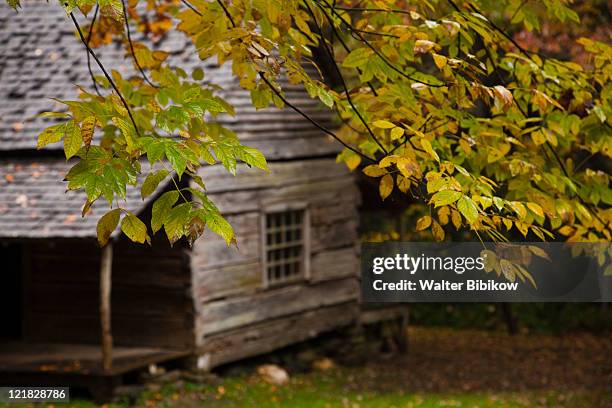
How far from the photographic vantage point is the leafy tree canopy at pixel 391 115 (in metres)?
3.84

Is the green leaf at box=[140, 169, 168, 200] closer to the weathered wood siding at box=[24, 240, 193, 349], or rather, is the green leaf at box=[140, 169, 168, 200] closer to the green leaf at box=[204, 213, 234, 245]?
the green leaf at box=[204, 213, 234, 245]

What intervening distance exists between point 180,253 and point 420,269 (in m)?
8.86

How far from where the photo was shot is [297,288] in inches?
615

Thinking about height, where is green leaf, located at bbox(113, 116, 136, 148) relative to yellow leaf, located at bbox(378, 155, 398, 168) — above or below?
above

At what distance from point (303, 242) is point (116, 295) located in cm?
322

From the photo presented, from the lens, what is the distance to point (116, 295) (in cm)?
1423

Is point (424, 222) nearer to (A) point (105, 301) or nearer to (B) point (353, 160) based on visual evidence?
(B) point (353, 160)

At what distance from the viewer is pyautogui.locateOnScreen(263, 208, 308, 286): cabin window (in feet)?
49.6

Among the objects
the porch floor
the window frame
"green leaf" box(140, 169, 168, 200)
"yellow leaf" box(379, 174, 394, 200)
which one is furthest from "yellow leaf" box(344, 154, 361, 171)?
the window frame

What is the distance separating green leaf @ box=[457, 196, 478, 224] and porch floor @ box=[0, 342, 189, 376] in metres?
9.11

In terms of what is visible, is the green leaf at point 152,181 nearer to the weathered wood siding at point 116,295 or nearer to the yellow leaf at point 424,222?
the yellow leaf at point 424,222

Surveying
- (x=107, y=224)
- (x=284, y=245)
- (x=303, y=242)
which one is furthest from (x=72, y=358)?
(x=107, y=224)

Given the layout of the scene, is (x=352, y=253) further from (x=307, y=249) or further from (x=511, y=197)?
(x=511, y=197)

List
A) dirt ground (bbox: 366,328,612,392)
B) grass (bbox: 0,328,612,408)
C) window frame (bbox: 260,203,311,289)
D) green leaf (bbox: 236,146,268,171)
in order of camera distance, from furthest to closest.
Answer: dirt ground (bbox: 366,328,612,392) → window frame (bbox: 260,203,311,289) → grass (bbox: 0,328,612,408) → green leaf (bbox: 236,146,268,171)
